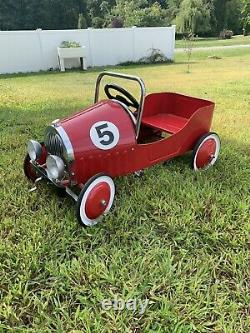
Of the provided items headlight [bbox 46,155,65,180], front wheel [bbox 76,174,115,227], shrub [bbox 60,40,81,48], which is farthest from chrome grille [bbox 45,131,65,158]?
shrub [bbox 60,40,81,48]

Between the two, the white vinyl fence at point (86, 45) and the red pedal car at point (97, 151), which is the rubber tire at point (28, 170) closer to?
the red pedal car at point (97, 151)

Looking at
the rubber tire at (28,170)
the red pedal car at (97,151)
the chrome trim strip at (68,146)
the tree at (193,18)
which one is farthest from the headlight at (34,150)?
the tree at (193,18)

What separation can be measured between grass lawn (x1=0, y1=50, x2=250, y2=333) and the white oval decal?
51 centimetres

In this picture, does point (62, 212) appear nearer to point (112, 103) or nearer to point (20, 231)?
point (20, 231)

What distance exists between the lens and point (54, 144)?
7.54ft

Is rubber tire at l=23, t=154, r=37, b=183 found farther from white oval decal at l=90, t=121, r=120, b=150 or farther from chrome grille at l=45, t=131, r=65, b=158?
white oval decal at l=90, t=121, r=120, b=150

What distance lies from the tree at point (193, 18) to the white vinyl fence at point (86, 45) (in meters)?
17.6

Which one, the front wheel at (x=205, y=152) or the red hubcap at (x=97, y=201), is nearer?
the red hubcap at (x=97, y=201)

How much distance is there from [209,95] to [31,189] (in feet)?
15.3

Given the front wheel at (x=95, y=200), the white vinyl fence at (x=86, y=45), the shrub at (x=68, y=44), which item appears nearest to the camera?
the front wheel at (x=95, y=200)

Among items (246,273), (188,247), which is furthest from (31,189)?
(246,273)

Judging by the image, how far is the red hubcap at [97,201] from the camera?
2.14 meters

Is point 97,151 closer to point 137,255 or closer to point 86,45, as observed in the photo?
point 137,255

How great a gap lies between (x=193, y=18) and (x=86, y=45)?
868 inches
